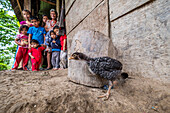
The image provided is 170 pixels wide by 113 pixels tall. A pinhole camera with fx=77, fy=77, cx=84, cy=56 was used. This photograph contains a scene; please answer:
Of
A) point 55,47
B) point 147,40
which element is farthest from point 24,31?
point 147,40

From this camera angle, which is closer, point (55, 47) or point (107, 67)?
point (107, 67)

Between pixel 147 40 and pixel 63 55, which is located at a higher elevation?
pixel 147 40

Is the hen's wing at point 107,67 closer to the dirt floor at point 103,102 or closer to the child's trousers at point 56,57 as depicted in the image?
the dirt floor at point 103,102

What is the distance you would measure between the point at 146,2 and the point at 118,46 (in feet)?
2.54

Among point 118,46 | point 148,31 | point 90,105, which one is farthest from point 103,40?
point 90,105

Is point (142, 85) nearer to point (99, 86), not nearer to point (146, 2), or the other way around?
point (99, 86)

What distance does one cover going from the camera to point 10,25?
6723 mm

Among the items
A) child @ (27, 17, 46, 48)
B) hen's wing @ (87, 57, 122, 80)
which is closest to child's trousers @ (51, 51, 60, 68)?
child @ (27, 17, 46, 48)

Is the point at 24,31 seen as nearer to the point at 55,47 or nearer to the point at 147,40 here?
the point at 55,47

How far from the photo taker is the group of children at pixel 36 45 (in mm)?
3703

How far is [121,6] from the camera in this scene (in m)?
1.48

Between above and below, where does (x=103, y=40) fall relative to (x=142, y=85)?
above

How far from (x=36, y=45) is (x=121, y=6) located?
152 inches

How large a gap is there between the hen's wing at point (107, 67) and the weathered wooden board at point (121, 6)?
39.0 inches
